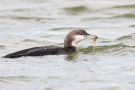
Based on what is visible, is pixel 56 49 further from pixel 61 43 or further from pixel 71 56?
pixel 61 43

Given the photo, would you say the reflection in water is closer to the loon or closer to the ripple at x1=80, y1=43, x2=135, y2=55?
the loon

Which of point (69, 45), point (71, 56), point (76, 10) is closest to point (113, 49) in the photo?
point (69, 45)

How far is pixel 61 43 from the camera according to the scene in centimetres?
1925

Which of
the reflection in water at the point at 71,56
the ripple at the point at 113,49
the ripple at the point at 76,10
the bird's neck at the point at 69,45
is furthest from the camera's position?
the ripple at the point at 76,10

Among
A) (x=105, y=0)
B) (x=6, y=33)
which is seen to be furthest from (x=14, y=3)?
(x=6, y=33)

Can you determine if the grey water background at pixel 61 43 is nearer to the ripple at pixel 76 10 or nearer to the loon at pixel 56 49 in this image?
the ripple at pixel 76 10

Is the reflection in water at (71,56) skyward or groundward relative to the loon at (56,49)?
groundward

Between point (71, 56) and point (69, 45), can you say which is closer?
point (71, 56)

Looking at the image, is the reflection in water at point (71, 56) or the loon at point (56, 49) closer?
the loon at point (56, 49)

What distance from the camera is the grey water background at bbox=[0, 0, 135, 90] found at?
13.6m

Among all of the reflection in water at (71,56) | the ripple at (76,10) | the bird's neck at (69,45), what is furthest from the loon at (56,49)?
the ripple at (76,10)

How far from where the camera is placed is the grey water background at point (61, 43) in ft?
44.6

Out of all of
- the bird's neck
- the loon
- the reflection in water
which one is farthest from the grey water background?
the bird's neck

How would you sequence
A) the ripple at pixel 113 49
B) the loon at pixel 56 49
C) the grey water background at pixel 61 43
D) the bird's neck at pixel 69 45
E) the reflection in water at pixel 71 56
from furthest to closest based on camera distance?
the bird's neck at pixel 69 45 < the ripple at pixel 113 49 < the reflection in water at pixel 71 56 < the loon at pixel 56 49 < the grey water background at pixel 61 43
